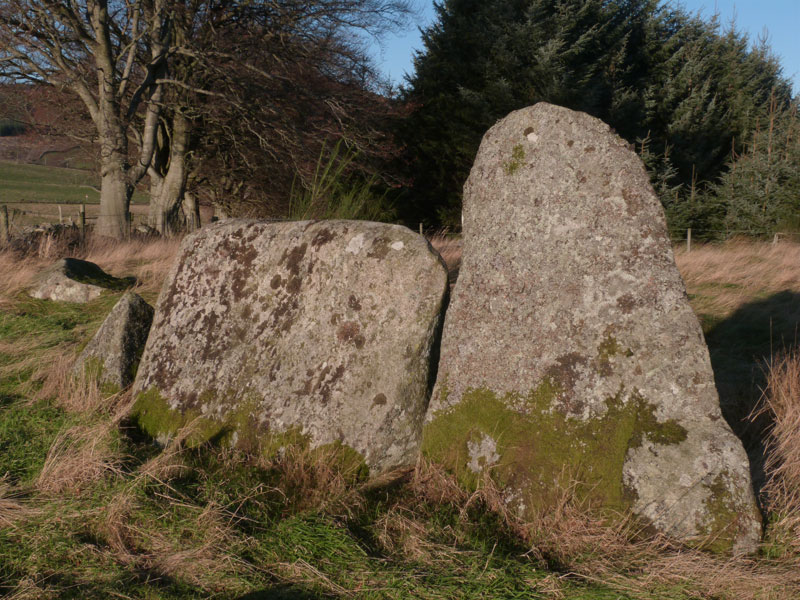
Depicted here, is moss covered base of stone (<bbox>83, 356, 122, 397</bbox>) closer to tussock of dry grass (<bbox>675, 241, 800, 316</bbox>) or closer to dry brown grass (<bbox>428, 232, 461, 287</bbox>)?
dry brown grass (<bbox>428, 232, 461, 287</bbox>)

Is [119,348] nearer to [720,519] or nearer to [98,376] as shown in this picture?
[98,376]

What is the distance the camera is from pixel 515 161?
3508 mm

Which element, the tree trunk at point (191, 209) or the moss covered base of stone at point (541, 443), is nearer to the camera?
the moss covered base of stone at point (541, 443)

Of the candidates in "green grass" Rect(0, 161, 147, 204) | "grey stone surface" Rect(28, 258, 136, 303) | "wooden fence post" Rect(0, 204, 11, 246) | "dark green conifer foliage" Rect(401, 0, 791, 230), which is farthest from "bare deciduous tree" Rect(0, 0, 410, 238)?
"green grass" Rect(0, 161, 147, 204)

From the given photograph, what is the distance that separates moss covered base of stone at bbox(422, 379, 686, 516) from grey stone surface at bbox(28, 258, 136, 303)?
5.18 m

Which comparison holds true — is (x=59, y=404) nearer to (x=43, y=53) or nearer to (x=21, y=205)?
(x=43, y=53)

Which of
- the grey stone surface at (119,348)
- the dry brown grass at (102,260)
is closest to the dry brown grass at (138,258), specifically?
the dry brown grass at (102,260)

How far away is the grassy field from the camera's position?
2512 mm

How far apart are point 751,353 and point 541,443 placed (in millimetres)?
3644

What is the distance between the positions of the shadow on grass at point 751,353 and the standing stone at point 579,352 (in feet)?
2.22

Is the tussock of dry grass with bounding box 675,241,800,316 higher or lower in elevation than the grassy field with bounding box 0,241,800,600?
higher

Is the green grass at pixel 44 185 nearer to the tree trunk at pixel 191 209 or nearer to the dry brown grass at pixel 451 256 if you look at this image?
the tree trunk at pixel 191 209

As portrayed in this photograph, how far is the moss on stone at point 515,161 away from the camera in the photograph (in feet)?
11.5

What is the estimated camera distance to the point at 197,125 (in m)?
15.3
